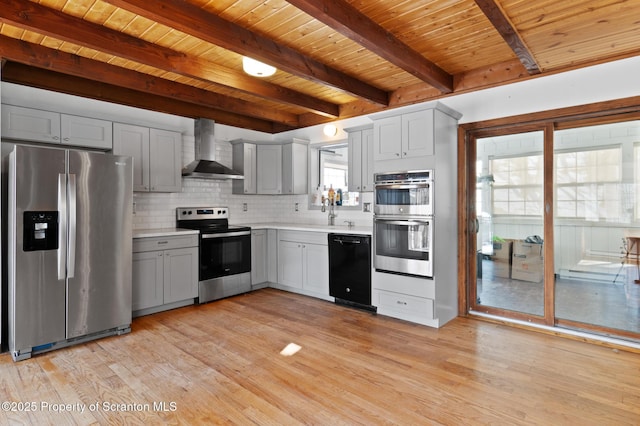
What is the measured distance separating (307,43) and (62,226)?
8.58 feet

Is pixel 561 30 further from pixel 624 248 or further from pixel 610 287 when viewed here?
pixel 610 287

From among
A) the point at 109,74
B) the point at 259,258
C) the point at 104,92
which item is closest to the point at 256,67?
the point at 109,74

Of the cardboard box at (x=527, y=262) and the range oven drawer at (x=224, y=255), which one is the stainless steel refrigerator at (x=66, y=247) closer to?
the range oven drawer at (x=224, y=255)

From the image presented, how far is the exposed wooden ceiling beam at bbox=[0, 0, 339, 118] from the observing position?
8.30 feet

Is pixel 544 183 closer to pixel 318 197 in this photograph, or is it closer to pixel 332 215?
pixel 332 215

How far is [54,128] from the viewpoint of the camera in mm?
3697

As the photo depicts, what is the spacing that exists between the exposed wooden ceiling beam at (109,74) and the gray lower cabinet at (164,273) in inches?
65.1

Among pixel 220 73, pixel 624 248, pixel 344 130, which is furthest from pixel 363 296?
pixel 220 73

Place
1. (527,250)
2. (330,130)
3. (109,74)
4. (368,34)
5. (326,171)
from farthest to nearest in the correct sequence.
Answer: (326,171)
(330,130)
(527,250)
(109,74)
(368,34)

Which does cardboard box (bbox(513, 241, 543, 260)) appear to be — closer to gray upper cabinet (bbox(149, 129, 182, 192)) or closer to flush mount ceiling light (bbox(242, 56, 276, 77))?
flush mount ceiling light (bbox(242, 56, 276, 77))

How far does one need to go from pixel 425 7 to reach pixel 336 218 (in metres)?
3.17

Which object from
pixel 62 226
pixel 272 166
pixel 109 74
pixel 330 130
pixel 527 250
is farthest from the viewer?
pixel 272 166

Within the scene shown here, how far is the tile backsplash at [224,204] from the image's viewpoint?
15.5 ft

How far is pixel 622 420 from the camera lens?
7.04 ft
